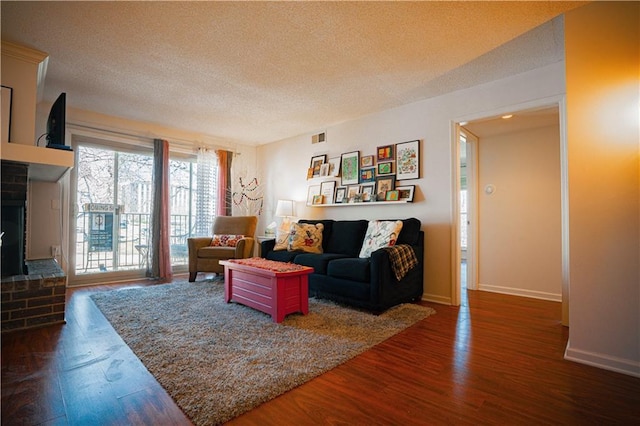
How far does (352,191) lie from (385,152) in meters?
0.68

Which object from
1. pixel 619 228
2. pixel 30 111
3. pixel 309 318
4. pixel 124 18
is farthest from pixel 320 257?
pixel 30 111

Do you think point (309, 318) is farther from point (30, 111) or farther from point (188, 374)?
point (30, 111)

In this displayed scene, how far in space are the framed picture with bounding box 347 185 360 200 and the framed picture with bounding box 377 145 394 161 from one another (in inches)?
19.3

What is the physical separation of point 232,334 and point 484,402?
167cm

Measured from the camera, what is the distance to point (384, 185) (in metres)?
3.83

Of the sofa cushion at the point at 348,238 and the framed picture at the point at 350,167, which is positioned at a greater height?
the framed picture at the point at 350,167

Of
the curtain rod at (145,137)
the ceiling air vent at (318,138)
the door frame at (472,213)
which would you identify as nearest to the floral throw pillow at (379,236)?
the door frame at (472,213)

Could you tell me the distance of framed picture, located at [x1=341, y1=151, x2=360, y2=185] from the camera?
4141mm

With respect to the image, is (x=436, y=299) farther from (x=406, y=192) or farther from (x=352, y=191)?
(x=352, y=191)

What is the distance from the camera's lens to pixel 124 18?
2.13m

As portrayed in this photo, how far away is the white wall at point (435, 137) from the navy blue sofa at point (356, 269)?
20 cm

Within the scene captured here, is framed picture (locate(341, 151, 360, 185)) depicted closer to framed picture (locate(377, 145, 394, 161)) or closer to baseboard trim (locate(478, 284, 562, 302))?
Answer: framed picture (locate(377, 145, 394, 161))

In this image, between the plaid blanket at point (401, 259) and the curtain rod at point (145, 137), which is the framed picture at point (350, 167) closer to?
the plaid blanket at point (401, 259)

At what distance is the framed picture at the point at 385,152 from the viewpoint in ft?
12.5
